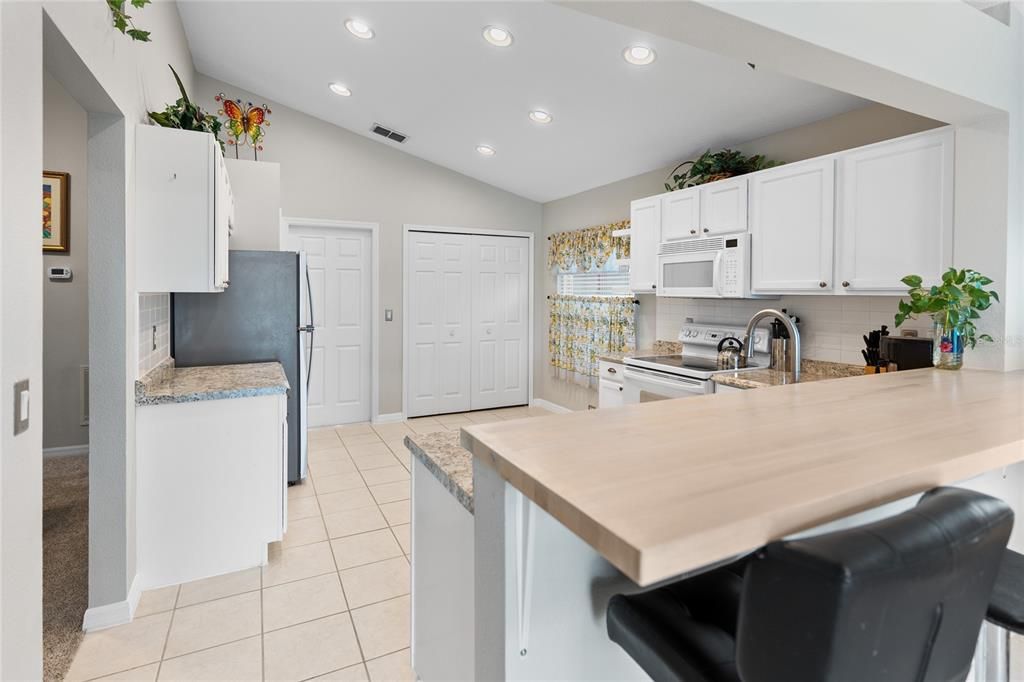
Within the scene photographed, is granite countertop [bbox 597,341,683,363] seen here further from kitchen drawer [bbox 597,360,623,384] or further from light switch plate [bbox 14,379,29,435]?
light switch plate [bbox 14,379,29,435]

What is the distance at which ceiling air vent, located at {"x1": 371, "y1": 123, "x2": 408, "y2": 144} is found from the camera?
485cm

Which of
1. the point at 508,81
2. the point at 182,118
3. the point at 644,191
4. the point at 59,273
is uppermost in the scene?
the point at 508,81

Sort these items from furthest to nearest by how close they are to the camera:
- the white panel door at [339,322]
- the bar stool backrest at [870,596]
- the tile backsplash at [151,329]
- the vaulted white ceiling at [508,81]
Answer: the white panel door at [339,322] → the vaulted white ceiling at [508,81] → the tile backsplash at [151,329] → the bar stool backrest at [870,596]

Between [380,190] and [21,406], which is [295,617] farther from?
[380,190]

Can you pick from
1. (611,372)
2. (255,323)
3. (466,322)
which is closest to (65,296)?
(255,323)

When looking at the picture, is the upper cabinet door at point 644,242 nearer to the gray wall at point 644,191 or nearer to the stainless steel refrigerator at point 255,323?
the gray wall at point 644,191

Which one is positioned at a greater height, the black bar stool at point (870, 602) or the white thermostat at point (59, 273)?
the white thermostat at point (59, 273)

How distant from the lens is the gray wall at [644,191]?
9.46ft

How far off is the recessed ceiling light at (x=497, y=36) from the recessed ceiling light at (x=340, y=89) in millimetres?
1627

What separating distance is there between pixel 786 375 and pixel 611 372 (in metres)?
1.35

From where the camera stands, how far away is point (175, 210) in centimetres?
235

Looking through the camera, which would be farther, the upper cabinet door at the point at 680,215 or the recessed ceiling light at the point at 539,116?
the recessed ceiling light at the point at 539,116

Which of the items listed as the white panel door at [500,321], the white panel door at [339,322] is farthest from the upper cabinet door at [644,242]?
the white panel door at [339,322]

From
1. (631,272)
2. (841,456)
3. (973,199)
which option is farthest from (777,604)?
(631,272)
